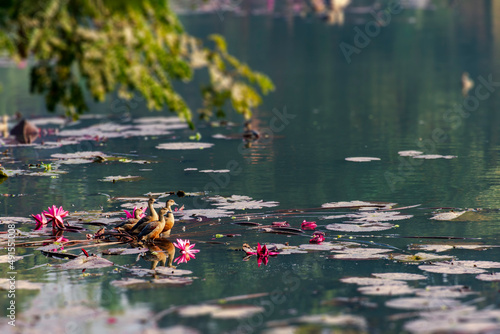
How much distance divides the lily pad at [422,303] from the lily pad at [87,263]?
362 cm

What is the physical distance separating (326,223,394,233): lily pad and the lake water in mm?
97

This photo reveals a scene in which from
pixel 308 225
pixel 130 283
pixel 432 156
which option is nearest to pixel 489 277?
pixel 308 225

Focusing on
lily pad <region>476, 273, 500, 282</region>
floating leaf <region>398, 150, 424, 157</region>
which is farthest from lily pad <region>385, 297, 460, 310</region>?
floating leaf <region>398, 150, 424, 157</region>

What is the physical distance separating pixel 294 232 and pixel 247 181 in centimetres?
405

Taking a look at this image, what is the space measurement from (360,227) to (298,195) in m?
2.84

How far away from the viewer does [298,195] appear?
1527cm

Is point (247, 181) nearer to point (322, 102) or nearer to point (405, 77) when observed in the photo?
point (322, 102)

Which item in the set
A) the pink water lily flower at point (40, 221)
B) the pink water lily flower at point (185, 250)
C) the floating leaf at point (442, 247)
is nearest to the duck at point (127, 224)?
the pink water lily flower at point (185, 250)

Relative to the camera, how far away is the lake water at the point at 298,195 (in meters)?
9.41

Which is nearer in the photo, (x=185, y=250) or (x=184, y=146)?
(x=185, y=250)

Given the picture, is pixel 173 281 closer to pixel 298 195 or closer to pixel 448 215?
pixel 448 215

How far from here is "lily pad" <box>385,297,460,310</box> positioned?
9258 millimetres

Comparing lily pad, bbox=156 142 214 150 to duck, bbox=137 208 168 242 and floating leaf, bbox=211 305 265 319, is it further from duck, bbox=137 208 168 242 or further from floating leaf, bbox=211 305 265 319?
floating leaf, bbox=211 305 265 319

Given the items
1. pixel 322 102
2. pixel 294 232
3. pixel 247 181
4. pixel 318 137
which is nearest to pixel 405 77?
pixel 322 102
